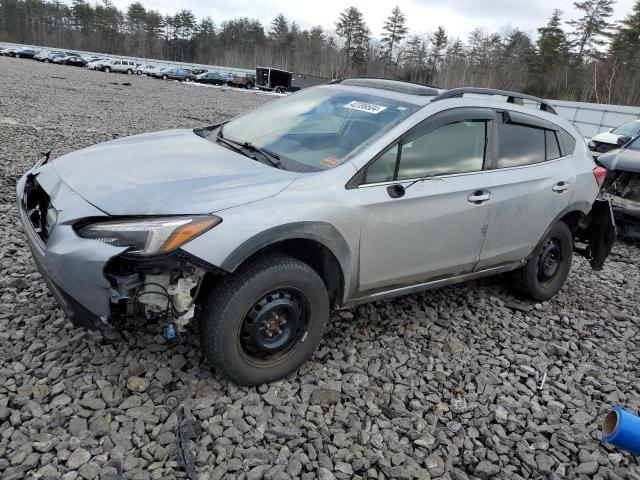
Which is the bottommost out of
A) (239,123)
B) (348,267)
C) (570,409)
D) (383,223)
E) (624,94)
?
(570,409)

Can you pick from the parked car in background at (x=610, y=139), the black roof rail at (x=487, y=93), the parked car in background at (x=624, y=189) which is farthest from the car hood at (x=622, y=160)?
the black roof rail at (x=487, y=93)

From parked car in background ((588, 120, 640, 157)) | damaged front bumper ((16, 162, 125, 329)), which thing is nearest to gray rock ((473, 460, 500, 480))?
damaged front bumper ((16, 162, 125, 329))

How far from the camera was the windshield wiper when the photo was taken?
10.3ft

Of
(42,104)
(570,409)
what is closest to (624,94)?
(42,104)

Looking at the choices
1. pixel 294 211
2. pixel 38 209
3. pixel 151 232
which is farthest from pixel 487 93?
pixel 38 209

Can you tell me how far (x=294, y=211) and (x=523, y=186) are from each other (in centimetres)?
214

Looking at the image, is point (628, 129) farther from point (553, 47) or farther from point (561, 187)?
point (553, 47)

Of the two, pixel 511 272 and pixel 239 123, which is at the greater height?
pixel 239 123

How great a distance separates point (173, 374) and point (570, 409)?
261cm

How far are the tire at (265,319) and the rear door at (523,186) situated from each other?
5.31 ft

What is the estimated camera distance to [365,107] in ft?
11.7

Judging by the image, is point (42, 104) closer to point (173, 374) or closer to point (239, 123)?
point (239, 123)

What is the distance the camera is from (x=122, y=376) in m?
2.91

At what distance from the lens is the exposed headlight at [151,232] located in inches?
94.6
